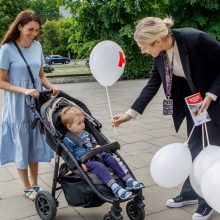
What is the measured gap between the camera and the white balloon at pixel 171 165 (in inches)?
113

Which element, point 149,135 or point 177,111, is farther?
point 149,135

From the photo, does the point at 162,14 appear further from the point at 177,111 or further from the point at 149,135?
the point at 177,111

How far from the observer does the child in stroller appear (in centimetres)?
316

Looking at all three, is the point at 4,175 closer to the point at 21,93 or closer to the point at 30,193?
the point at 30,193

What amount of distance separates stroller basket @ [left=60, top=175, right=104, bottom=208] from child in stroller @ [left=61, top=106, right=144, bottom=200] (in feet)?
0.44

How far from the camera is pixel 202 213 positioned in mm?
3473

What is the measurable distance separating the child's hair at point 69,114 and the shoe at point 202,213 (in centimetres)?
137

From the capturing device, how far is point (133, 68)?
1791 cm

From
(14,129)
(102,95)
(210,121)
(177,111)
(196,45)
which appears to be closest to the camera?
A: (196,45)

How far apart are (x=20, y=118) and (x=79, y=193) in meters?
1.12

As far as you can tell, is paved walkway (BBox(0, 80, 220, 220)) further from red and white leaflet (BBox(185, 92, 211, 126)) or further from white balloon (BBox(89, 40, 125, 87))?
white balloon (BBox(89, 40, 125, 87))

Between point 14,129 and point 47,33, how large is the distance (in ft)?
168

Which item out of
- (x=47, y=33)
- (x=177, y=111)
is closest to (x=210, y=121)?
(x=177, y=111)

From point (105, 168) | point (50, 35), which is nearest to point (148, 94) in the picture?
point (105, 168)
